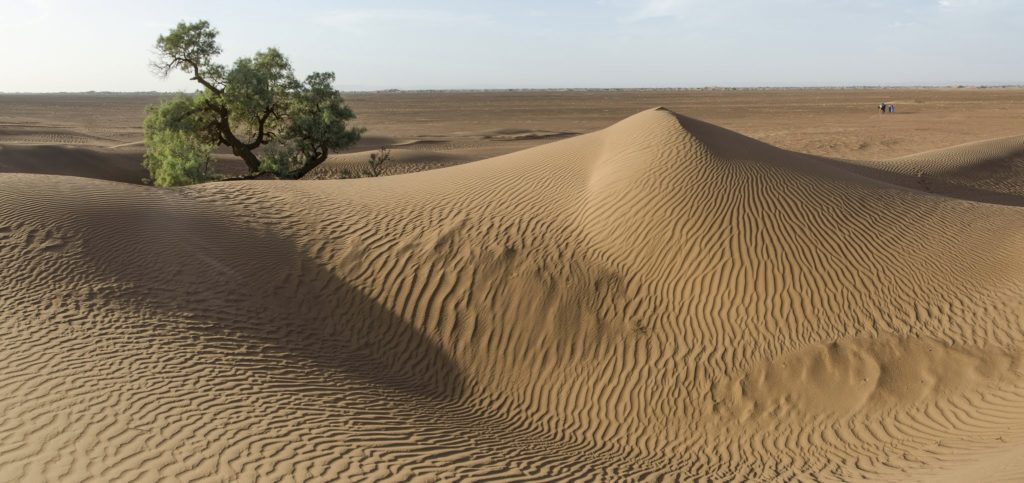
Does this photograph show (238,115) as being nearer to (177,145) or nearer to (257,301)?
(177,145)

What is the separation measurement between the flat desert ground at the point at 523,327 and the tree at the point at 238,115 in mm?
7307

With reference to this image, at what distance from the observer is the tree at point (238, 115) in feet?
63.0

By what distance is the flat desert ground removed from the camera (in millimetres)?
6156

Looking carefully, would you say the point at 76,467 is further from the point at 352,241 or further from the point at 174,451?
the point at 352,241

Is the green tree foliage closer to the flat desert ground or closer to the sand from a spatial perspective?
the sand

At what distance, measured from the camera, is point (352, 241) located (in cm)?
1088

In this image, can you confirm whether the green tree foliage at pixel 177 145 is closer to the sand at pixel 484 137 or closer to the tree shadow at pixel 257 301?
the sand at pixel 484 137

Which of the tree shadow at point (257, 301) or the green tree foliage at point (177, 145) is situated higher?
the green tree foliage at point (177, 145)

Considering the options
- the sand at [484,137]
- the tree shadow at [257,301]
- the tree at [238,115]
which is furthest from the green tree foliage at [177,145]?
the tree shadow at [257,301]

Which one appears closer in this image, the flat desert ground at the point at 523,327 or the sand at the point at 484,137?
the flat desert ground at the point at 523,327

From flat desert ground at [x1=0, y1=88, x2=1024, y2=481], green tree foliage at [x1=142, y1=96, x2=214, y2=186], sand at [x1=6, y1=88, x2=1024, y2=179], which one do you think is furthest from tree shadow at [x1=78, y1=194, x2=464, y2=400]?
sand at [x1=6, y1=88, x2=1024, y2=179]

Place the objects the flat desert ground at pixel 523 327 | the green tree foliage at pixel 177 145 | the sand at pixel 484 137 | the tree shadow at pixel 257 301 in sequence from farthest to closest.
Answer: the sand at pixel 484 137 < the green tree foliage at pixel 177 145 < the tree shadow at pixel 257 301 < the flat desert ground at pixel 523 327

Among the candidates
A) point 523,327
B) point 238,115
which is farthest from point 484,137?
point 523,327

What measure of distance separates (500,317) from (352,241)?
318 centimetres
